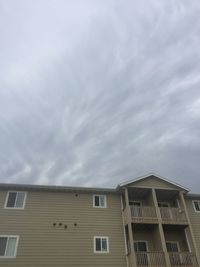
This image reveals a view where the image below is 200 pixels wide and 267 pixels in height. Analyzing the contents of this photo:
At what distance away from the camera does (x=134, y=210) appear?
16797 millimetres

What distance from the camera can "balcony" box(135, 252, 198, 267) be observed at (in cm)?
1448

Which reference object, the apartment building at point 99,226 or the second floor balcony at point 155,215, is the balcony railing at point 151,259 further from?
the second floor balcony at point 155,215

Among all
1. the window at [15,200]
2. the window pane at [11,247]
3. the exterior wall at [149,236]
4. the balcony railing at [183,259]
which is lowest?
the balcony railing at [183,259]

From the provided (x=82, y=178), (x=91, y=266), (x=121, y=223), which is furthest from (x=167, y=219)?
(x=82, y=178)

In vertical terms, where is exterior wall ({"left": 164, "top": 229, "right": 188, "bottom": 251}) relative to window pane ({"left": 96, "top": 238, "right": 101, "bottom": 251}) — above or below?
above

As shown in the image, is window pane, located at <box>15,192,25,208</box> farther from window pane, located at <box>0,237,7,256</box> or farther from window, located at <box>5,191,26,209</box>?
window pane, located at <box>0,237,7,256</box>

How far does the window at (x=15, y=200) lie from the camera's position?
53.1ft

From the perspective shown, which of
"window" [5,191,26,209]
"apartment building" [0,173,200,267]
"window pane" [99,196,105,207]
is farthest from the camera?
"window pane" [99,196,105,207]

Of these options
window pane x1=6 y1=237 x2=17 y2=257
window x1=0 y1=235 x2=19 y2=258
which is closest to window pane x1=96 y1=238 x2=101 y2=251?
A: window x1=0 y1=235 x2=19 y2=258

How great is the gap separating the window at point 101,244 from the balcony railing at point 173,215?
4.73 meters

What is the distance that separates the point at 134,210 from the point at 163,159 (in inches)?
502

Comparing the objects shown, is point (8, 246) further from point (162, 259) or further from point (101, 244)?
point (162, 259)

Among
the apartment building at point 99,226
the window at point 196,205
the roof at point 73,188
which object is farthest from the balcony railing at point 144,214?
the window at point 196,205

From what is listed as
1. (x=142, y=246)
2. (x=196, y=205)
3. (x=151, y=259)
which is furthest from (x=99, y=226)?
(x=196, y=205)
